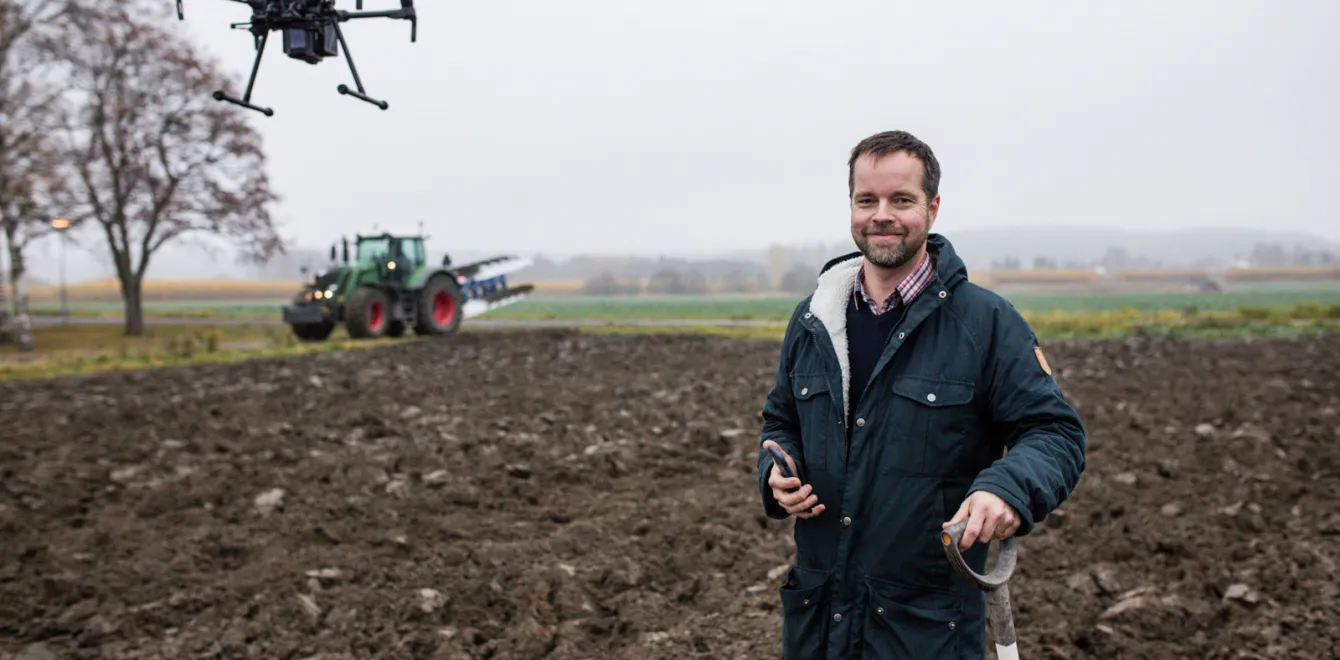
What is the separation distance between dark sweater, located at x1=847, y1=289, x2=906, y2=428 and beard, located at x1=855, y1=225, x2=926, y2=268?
0.19 metres

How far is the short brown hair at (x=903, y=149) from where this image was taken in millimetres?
2645

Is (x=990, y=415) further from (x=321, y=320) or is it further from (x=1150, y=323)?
(x=1150, y=323)

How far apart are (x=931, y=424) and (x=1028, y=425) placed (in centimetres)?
25

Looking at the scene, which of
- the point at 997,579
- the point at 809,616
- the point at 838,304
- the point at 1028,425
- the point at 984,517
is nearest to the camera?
the point at 984,517

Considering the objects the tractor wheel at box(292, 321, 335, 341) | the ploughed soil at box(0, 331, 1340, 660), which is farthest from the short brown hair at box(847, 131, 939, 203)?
the tractor wheel at box(292, 321, 335, 341)

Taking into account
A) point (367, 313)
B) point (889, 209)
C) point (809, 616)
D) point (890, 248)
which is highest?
point (889, 209)

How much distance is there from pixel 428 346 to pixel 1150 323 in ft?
65.3

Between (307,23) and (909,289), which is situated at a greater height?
(307,23)

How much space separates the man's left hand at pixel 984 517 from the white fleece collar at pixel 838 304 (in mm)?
455

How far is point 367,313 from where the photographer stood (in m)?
20.3

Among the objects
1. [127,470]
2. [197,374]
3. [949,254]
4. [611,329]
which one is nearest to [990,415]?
[949,254]

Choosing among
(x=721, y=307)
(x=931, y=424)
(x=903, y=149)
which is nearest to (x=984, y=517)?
(x=931, y=424)

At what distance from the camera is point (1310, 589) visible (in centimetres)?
531

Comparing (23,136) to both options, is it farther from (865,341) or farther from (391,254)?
(865,341)
